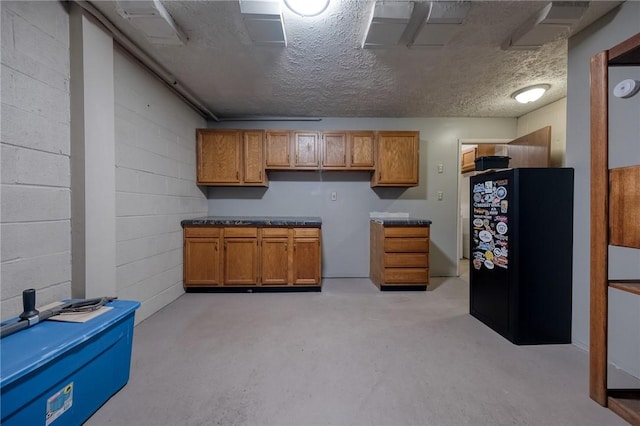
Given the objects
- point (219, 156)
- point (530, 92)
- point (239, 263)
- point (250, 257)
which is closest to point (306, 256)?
point (250, 257)

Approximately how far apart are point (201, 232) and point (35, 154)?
1833mm

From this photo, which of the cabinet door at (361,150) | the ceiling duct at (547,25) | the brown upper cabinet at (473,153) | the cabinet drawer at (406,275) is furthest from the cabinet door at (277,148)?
the brown upper cabinet at (473,153)

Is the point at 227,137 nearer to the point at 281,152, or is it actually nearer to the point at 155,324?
the point at 281,152

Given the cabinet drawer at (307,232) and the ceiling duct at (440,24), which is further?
the cabinet drawer at (307,232)

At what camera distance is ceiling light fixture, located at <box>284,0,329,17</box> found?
1620 millimetres

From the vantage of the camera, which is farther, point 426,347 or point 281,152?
point 281,152

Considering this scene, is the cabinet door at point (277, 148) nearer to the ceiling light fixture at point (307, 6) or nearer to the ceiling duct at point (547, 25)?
the ceiling light fixture at point (307, 6)

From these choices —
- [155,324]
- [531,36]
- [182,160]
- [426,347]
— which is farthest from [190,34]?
[426,347]

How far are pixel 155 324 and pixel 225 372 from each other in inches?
45.3

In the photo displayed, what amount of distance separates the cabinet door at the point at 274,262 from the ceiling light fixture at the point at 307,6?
2.37 meters

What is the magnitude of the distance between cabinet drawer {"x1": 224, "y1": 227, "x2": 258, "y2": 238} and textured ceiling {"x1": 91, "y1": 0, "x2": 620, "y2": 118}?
5.65 ft

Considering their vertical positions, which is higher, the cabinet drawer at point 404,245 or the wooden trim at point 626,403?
the cabinet drawer at point 404,245

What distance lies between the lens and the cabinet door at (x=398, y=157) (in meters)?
3.53

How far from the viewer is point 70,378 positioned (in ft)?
3.82
